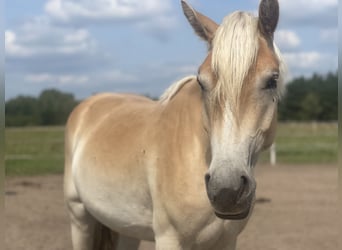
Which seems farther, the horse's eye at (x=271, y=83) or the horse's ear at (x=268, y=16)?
the horse's ear at (x=268, y=16)

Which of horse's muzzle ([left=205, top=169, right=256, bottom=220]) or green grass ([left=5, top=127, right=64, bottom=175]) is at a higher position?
horse's muzzle ([left=205, top=169, right=256, bottom=220])

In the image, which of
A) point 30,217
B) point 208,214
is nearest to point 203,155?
point 208,214

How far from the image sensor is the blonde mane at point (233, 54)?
2092 millimetres

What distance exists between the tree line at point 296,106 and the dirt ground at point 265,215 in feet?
37.0

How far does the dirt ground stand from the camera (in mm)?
6074

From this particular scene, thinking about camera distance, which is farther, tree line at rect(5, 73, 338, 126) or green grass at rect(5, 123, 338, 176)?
tree line at rect(5, 73, 338, 126)

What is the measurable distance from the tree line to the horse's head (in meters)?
19.1

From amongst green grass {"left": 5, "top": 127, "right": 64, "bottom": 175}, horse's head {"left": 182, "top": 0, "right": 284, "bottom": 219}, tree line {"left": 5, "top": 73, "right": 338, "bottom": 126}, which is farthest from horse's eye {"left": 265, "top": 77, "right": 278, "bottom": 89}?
tree line {"left": 5, "top": 73, "right": 338, "bottom": 126}

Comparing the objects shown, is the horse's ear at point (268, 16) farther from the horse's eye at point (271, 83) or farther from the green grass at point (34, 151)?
the green grass at point (34, 151)

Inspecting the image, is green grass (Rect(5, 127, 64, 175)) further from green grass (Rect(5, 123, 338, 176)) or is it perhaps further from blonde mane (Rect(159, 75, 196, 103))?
blonde mane (Rect(159, 75, 196, 103))

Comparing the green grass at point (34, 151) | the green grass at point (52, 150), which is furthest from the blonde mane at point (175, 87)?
the green grass at point (34, 151)

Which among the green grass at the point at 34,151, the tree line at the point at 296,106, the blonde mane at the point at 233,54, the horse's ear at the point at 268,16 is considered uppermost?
the horse's ear at the point at 268,16

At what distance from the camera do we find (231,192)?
196 cm

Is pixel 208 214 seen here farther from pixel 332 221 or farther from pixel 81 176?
pixel 332 221
